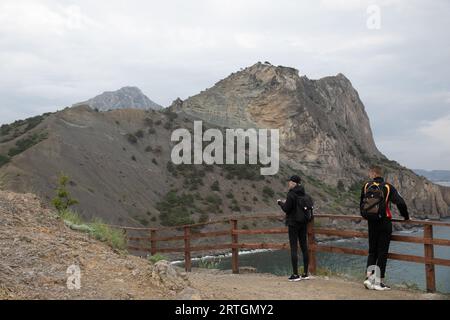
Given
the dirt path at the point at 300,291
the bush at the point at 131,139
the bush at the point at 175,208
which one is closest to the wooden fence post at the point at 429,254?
the dirt path at the point at 300,291

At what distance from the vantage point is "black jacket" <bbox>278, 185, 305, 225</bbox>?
8.43m

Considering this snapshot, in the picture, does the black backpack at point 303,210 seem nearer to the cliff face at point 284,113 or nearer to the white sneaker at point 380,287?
the white sneaker at point 380,287

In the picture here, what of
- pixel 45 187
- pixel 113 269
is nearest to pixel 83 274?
pixel 113 269

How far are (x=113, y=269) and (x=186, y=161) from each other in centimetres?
5380

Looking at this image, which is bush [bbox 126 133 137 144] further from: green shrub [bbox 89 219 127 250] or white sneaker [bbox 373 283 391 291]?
white sneaker [bbox 373 283 391 291]

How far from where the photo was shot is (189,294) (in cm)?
631

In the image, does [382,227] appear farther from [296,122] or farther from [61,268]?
[296,122]

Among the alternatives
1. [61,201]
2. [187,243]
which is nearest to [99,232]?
[187,243]

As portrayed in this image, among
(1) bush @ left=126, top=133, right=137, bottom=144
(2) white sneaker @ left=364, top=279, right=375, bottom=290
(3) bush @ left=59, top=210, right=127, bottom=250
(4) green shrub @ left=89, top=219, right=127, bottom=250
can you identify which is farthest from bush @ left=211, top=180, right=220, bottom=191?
(2) white sneaker @ left=364, top=279, right=375, bottom=290

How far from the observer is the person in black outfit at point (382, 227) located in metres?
7.45

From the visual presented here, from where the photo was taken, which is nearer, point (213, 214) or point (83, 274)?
point (83, 274)

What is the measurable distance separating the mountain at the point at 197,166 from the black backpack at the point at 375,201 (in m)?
8.99
